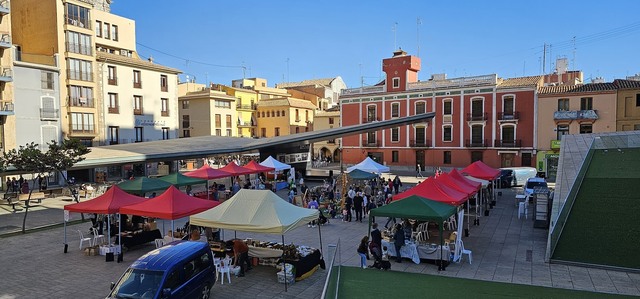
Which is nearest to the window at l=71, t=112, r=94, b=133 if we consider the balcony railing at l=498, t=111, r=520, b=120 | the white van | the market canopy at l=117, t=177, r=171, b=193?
the market canopy at l=117, t=177, r=171, b=193

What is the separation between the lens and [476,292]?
10117mm

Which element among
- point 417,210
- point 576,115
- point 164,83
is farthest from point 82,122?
point 576,115

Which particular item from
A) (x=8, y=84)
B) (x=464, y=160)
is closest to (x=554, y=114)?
(x=464, y=160)

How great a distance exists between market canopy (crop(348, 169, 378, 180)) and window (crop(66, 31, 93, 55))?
29.2m

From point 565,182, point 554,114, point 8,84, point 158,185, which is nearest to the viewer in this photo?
point 565,182

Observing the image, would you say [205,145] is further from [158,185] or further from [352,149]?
[352,149]

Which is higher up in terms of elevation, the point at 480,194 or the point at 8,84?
the point at 8,84

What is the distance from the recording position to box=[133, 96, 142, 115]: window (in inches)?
1702

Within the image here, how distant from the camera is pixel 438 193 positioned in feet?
48.0

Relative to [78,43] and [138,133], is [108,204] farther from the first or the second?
[138,133]

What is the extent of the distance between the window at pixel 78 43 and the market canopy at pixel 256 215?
34.0m

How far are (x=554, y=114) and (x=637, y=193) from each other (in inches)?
1125

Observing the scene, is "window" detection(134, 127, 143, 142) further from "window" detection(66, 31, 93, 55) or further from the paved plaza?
the paved plaza

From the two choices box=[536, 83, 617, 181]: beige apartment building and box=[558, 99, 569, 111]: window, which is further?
box=[558, 99, 569, 111]: window
